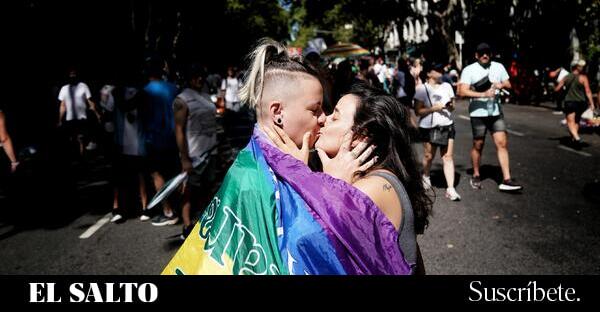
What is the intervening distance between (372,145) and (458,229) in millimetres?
3787

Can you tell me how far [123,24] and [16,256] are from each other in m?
16.3

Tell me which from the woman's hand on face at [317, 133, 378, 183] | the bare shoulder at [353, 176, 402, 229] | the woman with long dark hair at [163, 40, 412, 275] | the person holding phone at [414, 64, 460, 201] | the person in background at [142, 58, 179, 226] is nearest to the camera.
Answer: the woman with long dark hair at [163, 40, 412, 275]

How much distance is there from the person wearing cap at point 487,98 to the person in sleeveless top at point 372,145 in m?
5.16

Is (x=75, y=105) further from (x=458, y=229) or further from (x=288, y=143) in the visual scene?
(x=288, y=143)

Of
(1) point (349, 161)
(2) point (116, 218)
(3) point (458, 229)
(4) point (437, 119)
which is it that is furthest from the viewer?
(4) point (437, 119)

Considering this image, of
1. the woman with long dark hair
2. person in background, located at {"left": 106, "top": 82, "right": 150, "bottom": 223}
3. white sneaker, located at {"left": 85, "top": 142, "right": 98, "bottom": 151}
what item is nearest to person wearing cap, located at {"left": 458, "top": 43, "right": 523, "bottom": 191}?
person in background, located at {"left": 106, "top": 82, "right": 150, "bottom": 223}

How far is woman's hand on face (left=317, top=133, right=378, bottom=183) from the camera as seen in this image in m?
1.90

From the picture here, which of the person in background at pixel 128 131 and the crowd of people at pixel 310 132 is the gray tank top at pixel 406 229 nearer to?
the crowd of people at pixel 310 132

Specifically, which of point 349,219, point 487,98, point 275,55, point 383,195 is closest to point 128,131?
point 275,55

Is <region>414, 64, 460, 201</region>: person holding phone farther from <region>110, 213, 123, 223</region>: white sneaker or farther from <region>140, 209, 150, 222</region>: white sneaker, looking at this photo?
<region>110, 213, 123, 223</region>: white sneaker

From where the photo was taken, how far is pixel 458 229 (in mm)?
5289

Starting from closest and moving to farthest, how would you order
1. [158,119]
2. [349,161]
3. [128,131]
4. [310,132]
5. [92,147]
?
[349,161] → [310,132] → [158,119] → [128,131] → [92,147]

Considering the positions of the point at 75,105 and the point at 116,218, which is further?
the point at 75,105

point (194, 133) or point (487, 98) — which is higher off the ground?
point (487, 98)
